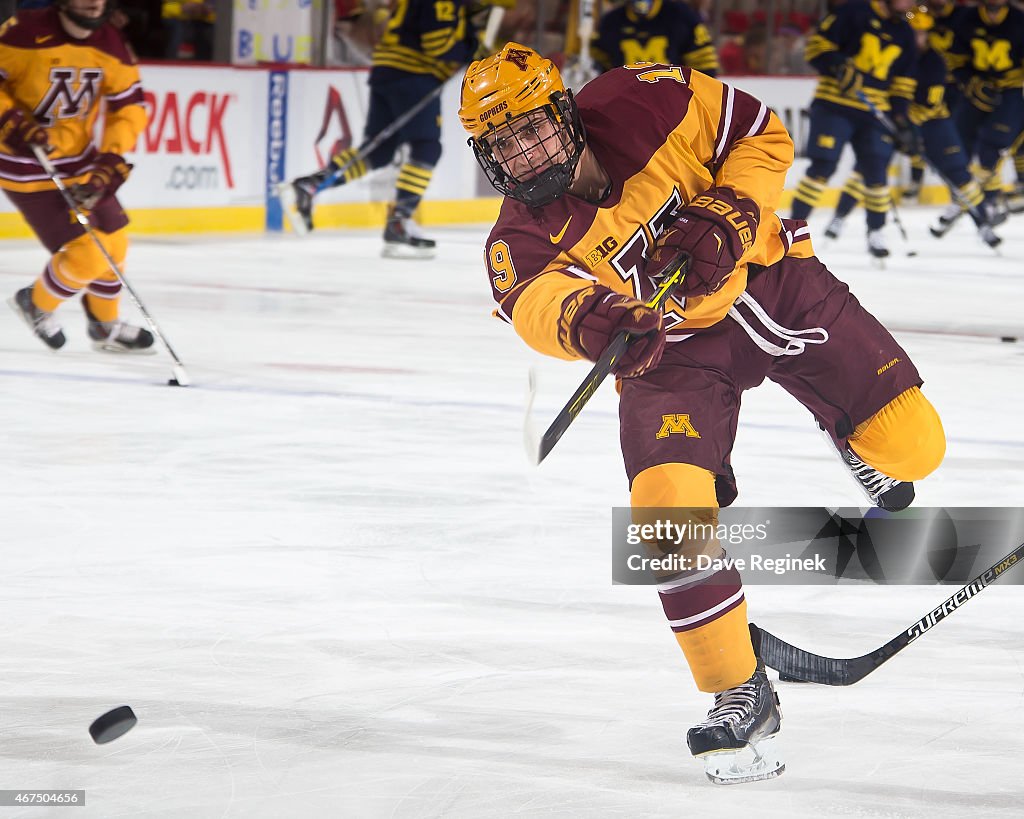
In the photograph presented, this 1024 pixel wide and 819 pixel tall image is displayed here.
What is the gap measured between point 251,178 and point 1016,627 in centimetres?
734

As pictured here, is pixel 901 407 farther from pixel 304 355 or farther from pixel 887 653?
pixel 304 355

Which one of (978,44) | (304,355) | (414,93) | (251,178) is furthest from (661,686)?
(978,44)

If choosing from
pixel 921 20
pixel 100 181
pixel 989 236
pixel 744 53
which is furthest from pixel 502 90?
pixel 744 53

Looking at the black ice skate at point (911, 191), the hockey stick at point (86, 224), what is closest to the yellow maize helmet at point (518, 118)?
the hockey stick at point (86, 224)

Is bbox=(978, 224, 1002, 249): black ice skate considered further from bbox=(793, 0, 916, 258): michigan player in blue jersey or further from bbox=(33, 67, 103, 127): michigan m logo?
bbox=(33, 67, 103, 127): michigan m logo

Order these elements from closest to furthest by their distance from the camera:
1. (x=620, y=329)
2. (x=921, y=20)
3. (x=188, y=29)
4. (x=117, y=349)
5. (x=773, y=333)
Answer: (x=620, y=329) → (x=773, y=333) → (x=117, y=349) → (x=188, y=29) → (x=921, y=20)

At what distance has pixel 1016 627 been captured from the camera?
2.85 metres

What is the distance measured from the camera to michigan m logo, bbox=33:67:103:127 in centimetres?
531

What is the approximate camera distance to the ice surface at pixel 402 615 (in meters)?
2.15

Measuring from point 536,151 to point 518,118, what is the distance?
0.05 m

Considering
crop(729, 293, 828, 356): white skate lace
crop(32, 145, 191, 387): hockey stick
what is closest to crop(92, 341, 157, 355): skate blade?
crop(32, 145, 191, 387): hockey stick

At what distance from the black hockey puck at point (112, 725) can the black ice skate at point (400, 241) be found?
21.4ft

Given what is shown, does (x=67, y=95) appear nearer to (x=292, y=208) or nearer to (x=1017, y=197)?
(x=292, y=208)

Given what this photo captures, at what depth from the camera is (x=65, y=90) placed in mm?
5324
